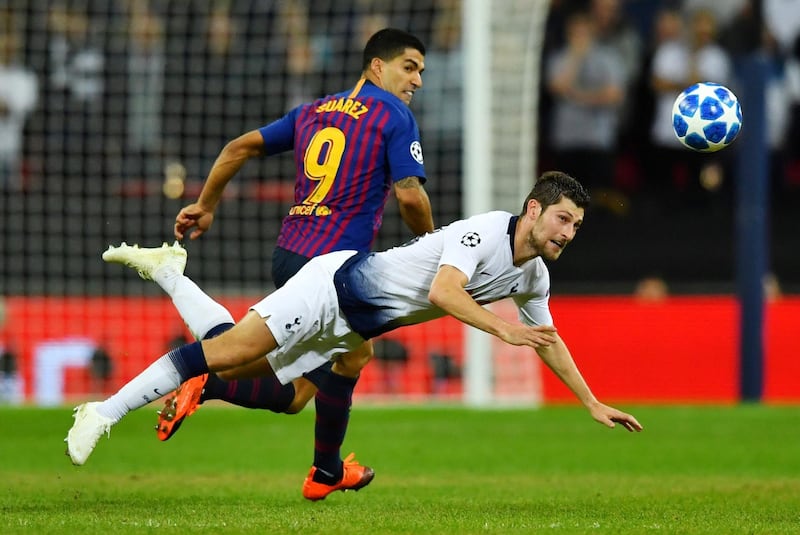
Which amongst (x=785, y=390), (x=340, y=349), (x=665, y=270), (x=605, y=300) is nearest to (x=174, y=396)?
(x=340, y=349)

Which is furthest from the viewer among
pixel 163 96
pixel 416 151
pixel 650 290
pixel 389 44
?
pixel 650 290

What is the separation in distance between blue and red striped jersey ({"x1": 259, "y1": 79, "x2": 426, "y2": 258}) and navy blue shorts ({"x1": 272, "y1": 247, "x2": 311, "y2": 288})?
32mm

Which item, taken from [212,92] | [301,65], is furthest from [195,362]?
[212,92]

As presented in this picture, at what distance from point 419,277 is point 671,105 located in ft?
37.1

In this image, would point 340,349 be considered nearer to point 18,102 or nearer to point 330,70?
point 330,70

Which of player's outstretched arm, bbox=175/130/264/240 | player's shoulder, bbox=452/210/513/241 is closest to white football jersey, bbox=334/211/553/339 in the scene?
player's shoulder, bbox=452/210/513/241

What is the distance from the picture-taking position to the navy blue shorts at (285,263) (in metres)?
7.84

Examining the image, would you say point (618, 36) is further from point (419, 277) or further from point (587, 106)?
point (419, 277)

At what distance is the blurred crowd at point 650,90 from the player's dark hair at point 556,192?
10.4 meters

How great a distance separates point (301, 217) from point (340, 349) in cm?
87

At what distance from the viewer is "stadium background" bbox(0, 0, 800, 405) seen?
49.7ft

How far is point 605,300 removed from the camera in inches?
600

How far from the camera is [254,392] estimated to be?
779 centimetres

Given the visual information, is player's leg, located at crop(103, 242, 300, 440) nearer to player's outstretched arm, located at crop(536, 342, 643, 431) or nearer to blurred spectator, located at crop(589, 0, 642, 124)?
player's outstretched arm, located at crop(536, 342, 643, 431)
